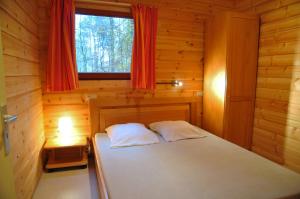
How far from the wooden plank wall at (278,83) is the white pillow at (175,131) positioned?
99 centimetres

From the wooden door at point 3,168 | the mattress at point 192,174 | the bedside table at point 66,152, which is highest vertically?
the wooden door at point 3,168

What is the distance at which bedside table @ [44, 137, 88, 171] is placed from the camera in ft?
8.68

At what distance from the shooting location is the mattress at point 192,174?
1472 mm

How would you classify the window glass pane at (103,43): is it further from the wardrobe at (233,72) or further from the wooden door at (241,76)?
the wooden door at (241,76)

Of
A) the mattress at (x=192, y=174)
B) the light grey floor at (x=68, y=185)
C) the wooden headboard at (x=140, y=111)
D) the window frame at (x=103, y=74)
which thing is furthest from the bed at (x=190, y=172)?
the window frame at (x=103, y=74)

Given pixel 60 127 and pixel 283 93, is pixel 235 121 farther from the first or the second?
pixel 60 127

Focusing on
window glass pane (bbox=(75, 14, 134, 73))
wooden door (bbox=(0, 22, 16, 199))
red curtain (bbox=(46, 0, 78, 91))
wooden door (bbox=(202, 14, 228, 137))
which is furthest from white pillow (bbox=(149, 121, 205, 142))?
wooden door (bbox=(0, 22, 16, 199))

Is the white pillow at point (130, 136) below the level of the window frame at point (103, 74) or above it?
below

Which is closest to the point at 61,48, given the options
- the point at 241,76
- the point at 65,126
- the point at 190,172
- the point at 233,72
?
the point at 65,126

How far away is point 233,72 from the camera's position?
9.69 ft

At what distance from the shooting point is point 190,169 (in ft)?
5.98

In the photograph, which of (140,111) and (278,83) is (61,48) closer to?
(140,111)

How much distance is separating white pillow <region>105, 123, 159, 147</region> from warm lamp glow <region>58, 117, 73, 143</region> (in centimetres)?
61

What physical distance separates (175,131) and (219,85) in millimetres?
1033
